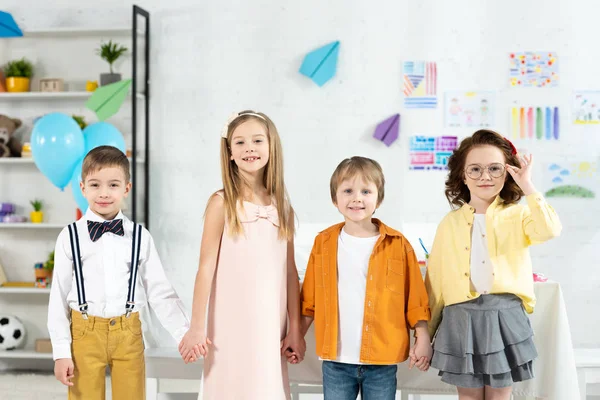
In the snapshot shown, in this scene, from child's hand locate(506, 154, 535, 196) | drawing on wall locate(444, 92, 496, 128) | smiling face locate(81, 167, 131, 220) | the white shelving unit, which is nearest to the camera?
child's hand locate(506, 154, 535, 196)

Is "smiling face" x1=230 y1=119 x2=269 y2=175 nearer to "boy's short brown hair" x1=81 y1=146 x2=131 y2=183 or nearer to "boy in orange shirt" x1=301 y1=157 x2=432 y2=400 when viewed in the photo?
"boy in orange shirt" x1=301 y1=157 x2=432 y2=400

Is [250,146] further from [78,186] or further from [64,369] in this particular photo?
[78,186]

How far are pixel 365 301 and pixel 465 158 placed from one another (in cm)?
49

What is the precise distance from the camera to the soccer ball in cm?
370

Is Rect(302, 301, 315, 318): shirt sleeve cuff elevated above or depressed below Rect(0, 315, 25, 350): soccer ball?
above

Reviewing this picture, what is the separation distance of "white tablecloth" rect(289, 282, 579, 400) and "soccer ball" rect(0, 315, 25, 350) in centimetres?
231

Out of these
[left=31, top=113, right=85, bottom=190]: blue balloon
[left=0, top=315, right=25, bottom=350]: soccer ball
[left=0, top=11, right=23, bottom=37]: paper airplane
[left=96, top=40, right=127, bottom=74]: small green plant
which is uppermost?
[left=0, top=11, right=23, bottom=37]: paper airplane

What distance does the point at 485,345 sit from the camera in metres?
1.69

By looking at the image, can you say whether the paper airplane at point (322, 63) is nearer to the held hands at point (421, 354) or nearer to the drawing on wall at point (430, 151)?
the drawing on wall at point (430, 151)

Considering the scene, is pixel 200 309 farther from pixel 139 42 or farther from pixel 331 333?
pixel 139 42

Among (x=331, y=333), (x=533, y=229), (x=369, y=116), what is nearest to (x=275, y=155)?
(x=331, y=333)

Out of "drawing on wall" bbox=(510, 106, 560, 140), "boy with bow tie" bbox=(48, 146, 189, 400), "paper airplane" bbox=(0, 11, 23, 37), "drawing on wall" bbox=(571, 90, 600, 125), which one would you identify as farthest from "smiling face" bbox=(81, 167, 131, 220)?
"drawing on wall" bbox=(571, 90, 600, 125)

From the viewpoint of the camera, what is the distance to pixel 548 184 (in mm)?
3627

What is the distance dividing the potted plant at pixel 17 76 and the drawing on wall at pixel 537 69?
2.84 meters
